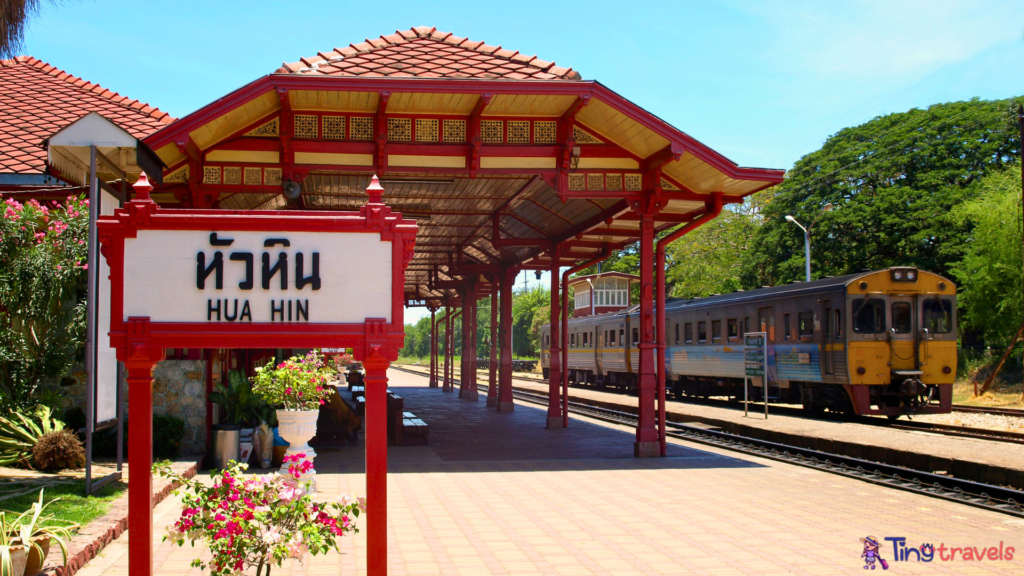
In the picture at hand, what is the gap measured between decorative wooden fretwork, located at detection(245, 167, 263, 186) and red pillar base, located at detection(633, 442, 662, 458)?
262 inches

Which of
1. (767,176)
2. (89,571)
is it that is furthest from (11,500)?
(767,176)

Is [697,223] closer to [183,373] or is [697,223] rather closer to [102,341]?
[183,373]

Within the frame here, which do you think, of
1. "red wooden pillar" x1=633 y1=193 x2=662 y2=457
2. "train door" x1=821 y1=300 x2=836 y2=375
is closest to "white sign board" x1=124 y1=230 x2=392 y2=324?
"red wooden pillar" x1=633 y1=193 x2=662 y2=457

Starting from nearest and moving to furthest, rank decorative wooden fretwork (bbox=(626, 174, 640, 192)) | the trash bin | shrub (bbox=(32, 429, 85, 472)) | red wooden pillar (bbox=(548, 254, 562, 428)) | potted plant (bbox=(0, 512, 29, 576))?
potted plant (bbox=(0, 512, 29, 576)), shrub (bbox=(32, 429, 85, 472)), the trash bin, decorative wooden fretwork (bbox=(626, 174, 640, 192)), red wooden pillar (bbox=(548, 254, 562, 428))

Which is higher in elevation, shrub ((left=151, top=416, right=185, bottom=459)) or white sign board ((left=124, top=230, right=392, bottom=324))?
white sign board ((left=124, top=230, right=392, bottom=324))

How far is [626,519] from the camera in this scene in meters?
7.74

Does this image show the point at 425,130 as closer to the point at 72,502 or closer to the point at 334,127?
the point at 334,127

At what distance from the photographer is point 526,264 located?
2061 cm

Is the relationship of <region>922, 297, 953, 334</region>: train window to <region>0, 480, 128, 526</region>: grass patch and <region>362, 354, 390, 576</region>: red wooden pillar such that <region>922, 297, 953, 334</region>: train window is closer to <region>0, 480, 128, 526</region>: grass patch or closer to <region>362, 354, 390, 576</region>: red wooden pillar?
<region>0, 480, 128, 526</region>: grass patch

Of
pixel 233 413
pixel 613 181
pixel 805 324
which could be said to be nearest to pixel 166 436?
pixel 233 413

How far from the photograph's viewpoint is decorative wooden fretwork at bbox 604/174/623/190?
11805mm

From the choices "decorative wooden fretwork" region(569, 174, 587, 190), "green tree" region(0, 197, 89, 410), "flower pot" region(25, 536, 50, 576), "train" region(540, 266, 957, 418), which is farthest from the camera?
"train" region(540, 266, 957, 418)

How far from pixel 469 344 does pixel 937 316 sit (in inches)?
543

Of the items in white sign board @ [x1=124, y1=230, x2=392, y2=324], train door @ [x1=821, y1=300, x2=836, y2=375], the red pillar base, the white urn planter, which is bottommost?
the red pillar base
